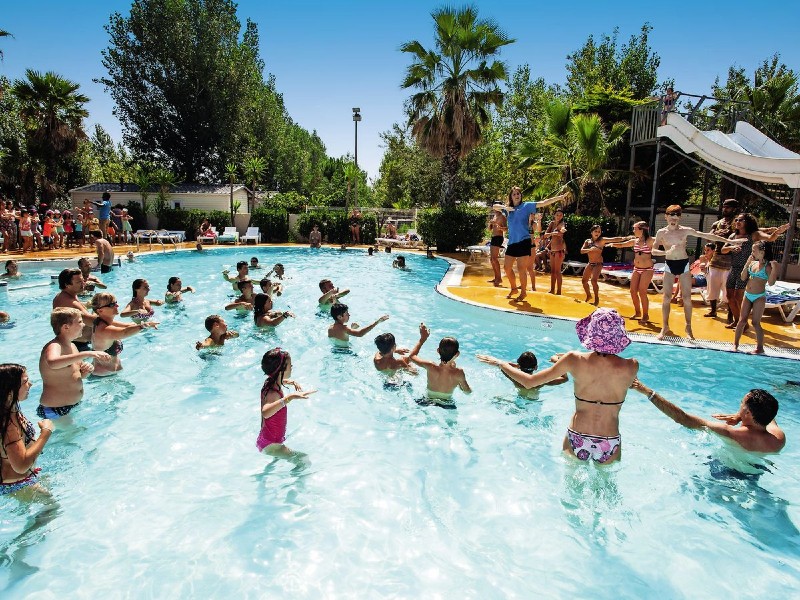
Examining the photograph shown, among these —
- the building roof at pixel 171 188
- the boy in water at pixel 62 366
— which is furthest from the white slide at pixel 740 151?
the building roof at pixel 171 188

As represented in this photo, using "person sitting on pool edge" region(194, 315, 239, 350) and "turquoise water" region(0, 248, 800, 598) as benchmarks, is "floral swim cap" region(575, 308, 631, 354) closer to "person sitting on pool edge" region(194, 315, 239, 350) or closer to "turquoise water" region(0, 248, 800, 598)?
"turquoise water" region(0, 248, 800, 598)

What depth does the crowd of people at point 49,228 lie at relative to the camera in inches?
723

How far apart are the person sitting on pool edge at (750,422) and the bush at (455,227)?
55.6ft

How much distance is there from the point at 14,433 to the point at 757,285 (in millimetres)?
8873

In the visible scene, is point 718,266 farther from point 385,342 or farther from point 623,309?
point 385,342

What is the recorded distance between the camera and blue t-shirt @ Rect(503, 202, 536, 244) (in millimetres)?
10203

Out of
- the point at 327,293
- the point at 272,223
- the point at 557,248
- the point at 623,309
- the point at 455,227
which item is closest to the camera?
the point at 623,309

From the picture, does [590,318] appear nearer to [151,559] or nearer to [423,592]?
[423,592]

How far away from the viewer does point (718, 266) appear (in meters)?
9.46

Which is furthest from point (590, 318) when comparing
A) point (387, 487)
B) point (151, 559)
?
point (151, 559)

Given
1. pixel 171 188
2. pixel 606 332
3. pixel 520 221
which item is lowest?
pixel 606 332

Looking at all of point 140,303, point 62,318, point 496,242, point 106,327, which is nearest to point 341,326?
point 106,327

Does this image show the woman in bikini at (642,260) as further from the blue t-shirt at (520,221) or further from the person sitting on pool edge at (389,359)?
the person sitting on pool edge at (389,359)

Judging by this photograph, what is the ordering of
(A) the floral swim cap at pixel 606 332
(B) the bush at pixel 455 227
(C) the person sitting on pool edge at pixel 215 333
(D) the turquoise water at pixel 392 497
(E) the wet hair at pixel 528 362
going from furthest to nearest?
(B) the bush at pixel 455 227
(C) the person sitting on pool edge at pixel 215 333
(E) the wet hair at pixel 528 362
(D) the turquoise water at pixel 392 497
(A) the floral swim cap at pixel 606 332
